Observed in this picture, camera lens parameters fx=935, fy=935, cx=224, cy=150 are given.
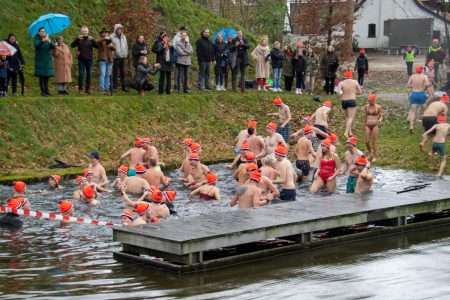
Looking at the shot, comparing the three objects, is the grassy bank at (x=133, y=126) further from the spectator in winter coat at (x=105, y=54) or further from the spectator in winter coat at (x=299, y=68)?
the spectator in winter coat at (x=105, y=54)

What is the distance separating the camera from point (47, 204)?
848 inches

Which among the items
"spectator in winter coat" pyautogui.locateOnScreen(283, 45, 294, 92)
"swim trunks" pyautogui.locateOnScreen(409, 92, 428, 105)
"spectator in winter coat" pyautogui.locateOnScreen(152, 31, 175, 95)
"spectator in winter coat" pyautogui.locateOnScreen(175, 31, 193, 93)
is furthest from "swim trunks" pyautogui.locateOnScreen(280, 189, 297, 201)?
"spectator in winter coat" pyautogui.locateOnScreen(283, 45, 294, 92)

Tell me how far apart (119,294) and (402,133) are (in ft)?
62.7

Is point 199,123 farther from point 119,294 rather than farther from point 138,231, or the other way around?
point 119,294

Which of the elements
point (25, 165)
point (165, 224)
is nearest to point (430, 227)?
point (165, 224)

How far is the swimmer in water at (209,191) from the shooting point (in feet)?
74.2

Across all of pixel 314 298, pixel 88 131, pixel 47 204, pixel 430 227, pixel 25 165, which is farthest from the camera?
pixel 88 131

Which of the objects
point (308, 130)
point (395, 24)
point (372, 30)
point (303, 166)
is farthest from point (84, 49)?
point (372, 30)

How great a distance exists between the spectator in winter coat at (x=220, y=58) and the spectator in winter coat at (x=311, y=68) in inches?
152

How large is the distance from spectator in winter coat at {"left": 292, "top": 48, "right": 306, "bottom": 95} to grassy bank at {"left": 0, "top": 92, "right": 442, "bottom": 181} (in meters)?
0.78

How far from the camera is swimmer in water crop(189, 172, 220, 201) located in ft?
74.2

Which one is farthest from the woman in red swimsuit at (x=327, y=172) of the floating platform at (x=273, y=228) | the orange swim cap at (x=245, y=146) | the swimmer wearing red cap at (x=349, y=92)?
the swimmer wearing red cap at (x=349, y=92)

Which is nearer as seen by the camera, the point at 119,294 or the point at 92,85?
the point at 119,294

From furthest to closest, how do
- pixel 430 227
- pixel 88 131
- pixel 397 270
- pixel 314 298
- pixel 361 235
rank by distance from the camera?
1. pixel 88 131
2. pixel 430 227
3. pixel 361 235
4. pixel 397 270
5. pixel 314 298
